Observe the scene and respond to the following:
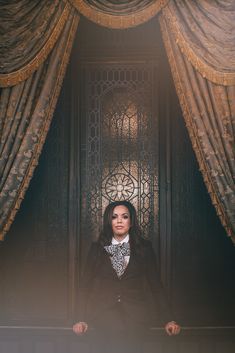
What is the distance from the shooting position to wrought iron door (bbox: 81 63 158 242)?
4566 mm

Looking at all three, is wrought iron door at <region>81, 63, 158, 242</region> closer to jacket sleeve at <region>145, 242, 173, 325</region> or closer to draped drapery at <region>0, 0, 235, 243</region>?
draped drapery at <region>0, 0, 235, 243</region>

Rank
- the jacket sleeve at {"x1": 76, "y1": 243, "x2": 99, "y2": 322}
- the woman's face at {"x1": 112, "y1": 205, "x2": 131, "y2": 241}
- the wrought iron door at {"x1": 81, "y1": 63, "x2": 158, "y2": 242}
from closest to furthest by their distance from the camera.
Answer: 1. the jacket sleeve at {"x1": 76, "y1": 243, "x2": 99, "y2": 322}
2. the woman's face at {"x1": 112, "y1": 205, "x2": 131, "y2": 241}
3. the wrought iron door at {"x1": 81, "y1": 63, "x2": 158, "y2": 242}

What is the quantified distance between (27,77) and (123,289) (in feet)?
5.58

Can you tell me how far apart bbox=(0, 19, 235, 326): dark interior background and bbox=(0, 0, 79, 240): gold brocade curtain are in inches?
23.7

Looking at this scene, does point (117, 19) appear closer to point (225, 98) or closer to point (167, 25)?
point (167, 25)

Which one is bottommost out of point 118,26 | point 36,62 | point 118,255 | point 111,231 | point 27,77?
point 118,255

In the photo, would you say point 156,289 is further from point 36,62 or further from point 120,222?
point 36,62

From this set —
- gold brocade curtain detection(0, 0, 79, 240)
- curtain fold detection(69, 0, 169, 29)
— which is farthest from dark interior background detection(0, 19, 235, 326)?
curtain fold detection(69, 0, 169, 29)

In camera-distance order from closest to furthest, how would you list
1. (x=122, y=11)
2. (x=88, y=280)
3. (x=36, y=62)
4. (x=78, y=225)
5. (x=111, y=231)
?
(x=88, y=280)
(x=111, y=231)
(x=122, y=11)
(x=36, y=62)
(x=78, y=225)

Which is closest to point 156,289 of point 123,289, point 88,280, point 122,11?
point 123,289

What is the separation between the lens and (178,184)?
4.53 meters

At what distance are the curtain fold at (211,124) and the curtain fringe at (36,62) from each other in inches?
29.2

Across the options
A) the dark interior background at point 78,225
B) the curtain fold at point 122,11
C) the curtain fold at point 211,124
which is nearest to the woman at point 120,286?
the curtain fold at point 211,124

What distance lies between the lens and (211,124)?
387 centimetres
